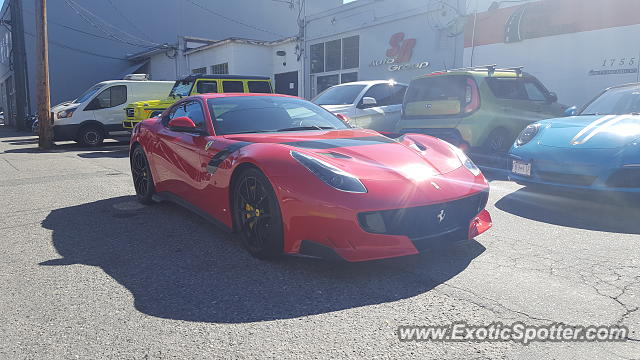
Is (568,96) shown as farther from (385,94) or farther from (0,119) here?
(0,119)

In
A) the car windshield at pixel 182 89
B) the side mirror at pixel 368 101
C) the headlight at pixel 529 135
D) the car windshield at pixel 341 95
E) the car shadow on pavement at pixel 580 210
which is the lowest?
the car shadow on pavement at pixel 580 210

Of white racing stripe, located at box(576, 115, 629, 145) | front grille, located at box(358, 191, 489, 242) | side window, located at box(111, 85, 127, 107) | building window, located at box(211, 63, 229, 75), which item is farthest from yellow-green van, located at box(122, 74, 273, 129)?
building window, located at box(211, 63, 229, 75)

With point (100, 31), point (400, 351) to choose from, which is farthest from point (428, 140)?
point (100, 31)

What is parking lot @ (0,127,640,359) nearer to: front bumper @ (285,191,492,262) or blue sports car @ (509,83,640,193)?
front bumper @ (285,191,492,262)

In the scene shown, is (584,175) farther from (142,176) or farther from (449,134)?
(142,176)

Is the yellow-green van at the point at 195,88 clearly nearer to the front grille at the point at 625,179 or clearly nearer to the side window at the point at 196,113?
the side window at the point at 196,113

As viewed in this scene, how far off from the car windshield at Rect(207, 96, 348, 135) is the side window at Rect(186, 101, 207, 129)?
0.12 meters

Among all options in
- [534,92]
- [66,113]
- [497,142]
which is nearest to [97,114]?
[66,113]

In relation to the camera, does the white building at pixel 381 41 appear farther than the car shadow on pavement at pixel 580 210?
Yes

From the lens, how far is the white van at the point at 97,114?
14016mm

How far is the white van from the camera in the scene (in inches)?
552

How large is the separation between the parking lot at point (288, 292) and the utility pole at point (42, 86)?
10.4 m

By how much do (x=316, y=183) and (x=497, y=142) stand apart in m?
5.41

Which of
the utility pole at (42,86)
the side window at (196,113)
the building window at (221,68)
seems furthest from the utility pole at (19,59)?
the side window at (196,113)
